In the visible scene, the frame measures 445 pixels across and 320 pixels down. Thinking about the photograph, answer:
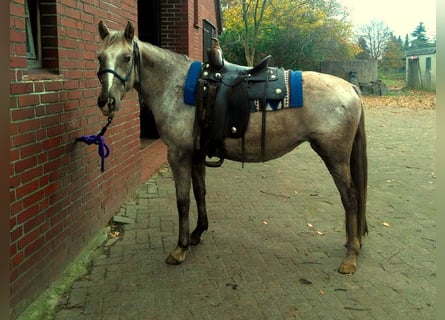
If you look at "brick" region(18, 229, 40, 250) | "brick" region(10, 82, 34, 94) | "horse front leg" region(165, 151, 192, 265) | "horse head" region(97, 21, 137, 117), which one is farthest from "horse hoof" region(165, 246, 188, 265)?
"brick" region(10, 82, 34, 94)

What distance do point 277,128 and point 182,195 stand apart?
3.62 ft

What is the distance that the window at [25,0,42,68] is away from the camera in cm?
359

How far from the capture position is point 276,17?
33.4 meters

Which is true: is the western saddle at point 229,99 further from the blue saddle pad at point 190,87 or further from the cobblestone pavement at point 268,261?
the cobblestone pavement at point 268,261

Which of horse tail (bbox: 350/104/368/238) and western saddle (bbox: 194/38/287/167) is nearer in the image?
western saddle (bbox: 194/38/287/167)

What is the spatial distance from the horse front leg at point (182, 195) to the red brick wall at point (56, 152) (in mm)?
907

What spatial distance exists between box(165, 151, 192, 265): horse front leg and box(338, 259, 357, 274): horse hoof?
57.3 inches

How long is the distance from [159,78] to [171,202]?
244 centimetres

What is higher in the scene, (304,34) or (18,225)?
(304,34)

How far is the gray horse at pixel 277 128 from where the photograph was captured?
4.06m

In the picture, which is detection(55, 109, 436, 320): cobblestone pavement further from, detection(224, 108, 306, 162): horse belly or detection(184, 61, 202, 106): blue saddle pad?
detection(184, 61, 202, 106): blue saddle pad

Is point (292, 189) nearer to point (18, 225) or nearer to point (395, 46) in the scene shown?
Answer: point (18, 225)

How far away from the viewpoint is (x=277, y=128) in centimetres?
413

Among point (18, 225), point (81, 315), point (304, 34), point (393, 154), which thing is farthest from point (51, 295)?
point (304, 34)
